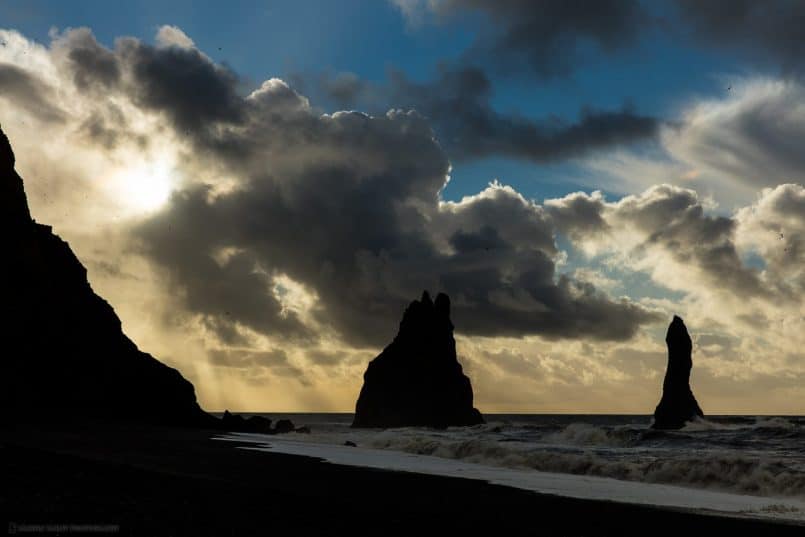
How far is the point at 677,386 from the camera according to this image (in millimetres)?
108125

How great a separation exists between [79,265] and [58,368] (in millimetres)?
11494

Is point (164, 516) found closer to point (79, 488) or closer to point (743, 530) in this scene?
point (79, 488)

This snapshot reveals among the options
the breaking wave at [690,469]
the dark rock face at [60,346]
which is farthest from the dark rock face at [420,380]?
the breaking wave at [690,469]

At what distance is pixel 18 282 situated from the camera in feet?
188

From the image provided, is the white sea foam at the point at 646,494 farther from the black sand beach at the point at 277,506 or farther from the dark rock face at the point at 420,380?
the dark rock face at the point at 420,380

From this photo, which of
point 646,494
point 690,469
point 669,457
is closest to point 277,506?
point 646,494

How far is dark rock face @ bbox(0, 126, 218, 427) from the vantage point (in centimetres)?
5622

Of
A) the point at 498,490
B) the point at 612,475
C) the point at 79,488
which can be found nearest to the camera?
the point at 79,488

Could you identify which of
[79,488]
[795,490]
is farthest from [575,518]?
[795,490]

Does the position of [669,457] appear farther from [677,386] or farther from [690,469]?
[677,386]

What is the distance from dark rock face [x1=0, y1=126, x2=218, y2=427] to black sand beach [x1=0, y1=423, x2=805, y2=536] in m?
38.4

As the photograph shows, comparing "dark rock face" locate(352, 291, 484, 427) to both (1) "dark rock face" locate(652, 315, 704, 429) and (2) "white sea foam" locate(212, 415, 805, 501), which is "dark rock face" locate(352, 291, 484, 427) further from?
(2) "white sea foam" locate(212, 415, 805, 501)

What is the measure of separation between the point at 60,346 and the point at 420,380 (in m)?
87.6

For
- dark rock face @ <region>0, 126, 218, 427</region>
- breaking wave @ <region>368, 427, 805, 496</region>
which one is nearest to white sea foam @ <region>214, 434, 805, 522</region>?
breaking wave @ <region>368, 427, 805, 496</region>
